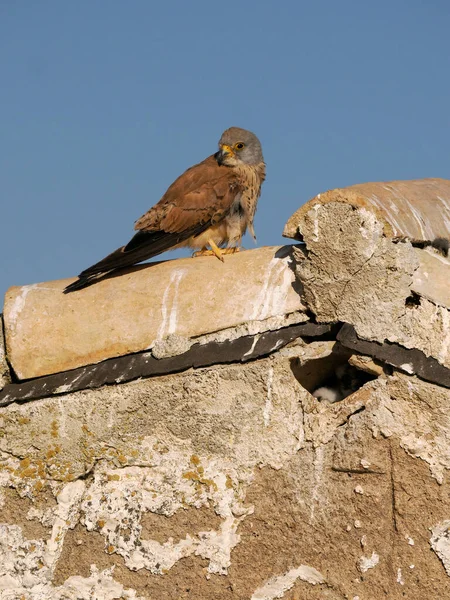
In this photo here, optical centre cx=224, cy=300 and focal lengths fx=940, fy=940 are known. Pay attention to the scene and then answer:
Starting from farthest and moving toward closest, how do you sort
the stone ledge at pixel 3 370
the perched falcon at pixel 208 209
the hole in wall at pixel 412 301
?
the perched falcon at pixel 208 209 → the stone ledge at pixel 3 370 → the hole in wall at pixel 412 301

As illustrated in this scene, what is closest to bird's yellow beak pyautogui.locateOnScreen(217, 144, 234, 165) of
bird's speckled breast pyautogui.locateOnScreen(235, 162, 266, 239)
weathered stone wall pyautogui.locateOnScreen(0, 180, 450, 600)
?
bird's speckled breast pyautogui.locateOnScreen(235, 162, 266, 239)

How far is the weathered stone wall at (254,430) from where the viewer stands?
8.15 ft

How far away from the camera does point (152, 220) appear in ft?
13.8

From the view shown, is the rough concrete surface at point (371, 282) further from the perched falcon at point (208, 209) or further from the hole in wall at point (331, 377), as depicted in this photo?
the perched falcon at point (208, 209)

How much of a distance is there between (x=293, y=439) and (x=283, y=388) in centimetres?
14

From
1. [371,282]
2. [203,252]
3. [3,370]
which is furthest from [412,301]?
[203,252]

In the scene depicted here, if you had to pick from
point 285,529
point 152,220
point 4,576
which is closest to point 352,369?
point 285,529

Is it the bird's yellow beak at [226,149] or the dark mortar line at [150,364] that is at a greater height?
the bird's yellow beak at [226,149]

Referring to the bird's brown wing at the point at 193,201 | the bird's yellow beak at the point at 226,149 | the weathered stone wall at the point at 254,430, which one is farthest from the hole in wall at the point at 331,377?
the bird's yellow beak at the point at 226,149

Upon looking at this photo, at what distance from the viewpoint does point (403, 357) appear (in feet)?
8.30

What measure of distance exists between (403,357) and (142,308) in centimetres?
86

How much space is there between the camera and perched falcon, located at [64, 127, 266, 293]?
13.5 ft

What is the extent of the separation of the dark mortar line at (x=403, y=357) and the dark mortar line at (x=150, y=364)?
14cm

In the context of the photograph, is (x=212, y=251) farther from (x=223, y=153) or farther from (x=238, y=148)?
(x=238, y=148)
